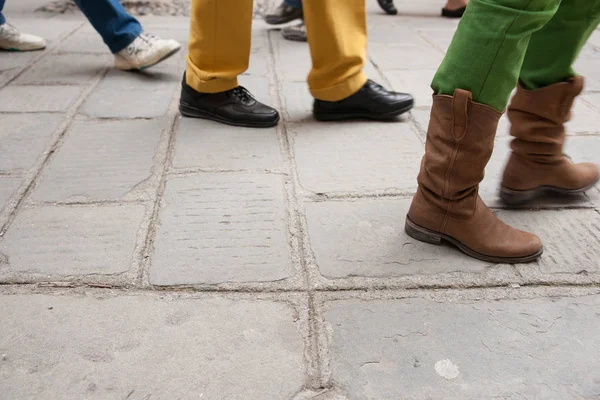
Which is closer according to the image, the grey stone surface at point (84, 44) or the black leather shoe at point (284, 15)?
the grey stone surface at point (84, 44)

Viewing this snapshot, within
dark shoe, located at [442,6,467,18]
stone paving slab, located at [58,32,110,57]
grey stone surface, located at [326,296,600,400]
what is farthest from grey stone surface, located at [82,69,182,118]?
dark shoe, located at [442,6,467,18]

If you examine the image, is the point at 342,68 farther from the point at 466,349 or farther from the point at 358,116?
the point at 466,349

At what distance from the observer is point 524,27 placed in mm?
1116

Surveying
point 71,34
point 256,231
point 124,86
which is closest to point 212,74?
point 124,86

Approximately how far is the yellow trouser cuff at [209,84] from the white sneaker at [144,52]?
595 millimetres

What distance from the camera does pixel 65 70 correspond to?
274cm

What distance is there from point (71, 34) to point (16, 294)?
Result: 2.65 metres

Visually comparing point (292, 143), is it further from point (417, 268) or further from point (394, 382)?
point (394, 382)

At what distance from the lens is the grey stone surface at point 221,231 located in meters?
1.27

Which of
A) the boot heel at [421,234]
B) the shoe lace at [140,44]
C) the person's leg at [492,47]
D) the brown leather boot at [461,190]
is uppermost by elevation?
the person's leg at [492,47]

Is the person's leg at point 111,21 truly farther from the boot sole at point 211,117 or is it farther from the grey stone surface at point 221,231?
the grey stone surface at point 221,231

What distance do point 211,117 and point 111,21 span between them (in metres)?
0.89

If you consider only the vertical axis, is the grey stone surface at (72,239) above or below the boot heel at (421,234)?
below

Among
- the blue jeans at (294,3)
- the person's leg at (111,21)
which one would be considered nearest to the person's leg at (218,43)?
the person's leg at (111,21)
